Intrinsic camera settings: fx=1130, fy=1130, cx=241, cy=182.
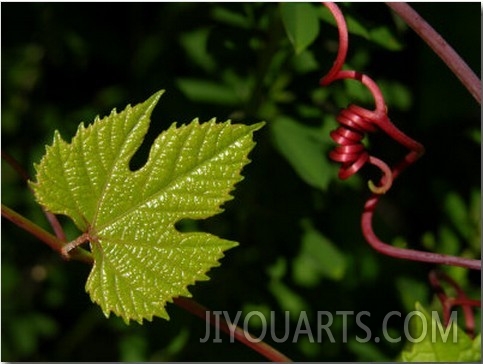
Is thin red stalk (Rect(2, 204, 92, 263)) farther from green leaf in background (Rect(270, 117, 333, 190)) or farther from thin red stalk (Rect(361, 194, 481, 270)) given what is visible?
green leaf in background (Rect(270, 117, 333, 190))

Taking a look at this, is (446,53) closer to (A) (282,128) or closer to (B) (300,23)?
(B) (300,23)

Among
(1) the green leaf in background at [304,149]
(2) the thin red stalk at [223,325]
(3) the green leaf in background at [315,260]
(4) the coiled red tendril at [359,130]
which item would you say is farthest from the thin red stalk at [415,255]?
(3) the green leaf in background at [315,260]

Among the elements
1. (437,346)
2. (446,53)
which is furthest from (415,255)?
(446,53)

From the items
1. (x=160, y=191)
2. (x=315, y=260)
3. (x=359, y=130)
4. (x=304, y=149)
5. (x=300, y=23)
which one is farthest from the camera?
(x=315, y=260)

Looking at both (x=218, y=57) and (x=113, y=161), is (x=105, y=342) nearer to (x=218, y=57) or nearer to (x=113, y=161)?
(x=218, y=57)

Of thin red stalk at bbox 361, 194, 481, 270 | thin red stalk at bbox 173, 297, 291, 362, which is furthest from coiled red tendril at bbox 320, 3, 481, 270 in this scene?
thin red stalk at bbox 173, 297, 291, 362

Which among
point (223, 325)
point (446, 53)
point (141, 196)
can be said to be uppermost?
point (446, 53)
